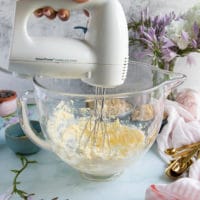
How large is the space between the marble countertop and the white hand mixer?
0.18 m

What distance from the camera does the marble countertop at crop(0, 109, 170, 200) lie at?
1.87 feet

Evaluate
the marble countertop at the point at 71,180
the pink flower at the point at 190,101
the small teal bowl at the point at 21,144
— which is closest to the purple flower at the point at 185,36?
the pink flower at the point at 190,101

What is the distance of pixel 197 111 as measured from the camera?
80 centimetres

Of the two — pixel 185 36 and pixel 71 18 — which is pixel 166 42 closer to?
A: pixel 185 36

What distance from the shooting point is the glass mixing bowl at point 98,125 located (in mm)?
566

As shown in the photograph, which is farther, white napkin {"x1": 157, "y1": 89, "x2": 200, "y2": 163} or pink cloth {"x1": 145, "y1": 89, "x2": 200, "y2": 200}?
white napkin {"x1": 157, "y1": 89, "x2": 200, "y2": 163}

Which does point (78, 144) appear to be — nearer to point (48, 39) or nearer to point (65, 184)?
point (65, 184)

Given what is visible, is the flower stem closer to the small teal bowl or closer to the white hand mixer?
the small teal bowl

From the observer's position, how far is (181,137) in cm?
69

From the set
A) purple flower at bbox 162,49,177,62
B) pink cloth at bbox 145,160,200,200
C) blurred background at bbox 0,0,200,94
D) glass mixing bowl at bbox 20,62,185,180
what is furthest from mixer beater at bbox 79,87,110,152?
blurred background at bbox 0,0,200,94

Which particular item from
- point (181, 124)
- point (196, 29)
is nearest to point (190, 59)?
point (196, 29)

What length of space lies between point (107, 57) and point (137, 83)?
0.21 m

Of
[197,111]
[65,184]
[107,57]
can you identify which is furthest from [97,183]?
[197,111]

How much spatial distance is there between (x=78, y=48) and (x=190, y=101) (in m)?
0.38
